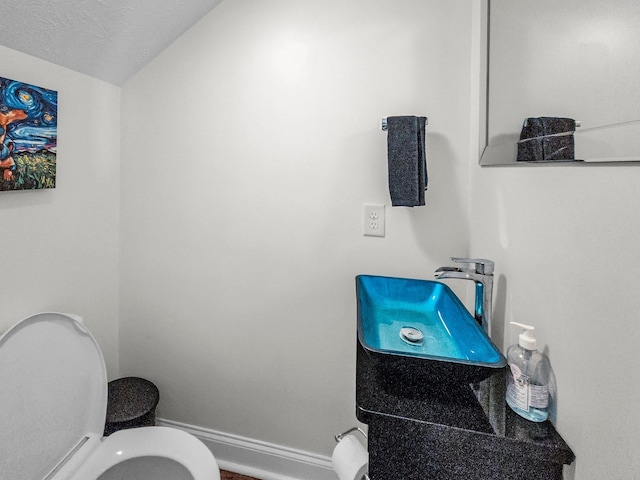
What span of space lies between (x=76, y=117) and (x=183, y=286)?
2.73 ft

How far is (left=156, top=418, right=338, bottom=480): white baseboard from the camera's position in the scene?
1559 millimetres

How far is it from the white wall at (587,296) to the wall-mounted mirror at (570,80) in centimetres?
3

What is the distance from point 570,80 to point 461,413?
0.64 metres

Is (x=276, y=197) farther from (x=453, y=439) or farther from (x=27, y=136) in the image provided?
(x=453, y=439)

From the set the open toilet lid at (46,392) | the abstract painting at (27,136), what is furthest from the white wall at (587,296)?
the abstract painting at (27,136)

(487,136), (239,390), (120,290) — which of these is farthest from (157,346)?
(487,136)

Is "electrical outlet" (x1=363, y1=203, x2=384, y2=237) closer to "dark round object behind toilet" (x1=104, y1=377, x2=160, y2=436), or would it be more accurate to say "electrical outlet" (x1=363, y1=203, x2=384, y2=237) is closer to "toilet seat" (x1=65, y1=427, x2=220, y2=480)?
"toilet seat" (x1=65, y1=427, x2=220, y2=480)

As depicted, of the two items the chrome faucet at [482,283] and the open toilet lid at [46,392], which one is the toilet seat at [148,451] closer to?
the open toilet lid at [46,392]

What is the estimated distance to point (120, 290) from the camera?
1743 mm

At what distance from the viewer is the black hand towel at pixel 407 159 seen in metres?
1.23

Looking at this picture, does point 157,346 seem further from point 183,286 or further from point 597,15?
point 597,15

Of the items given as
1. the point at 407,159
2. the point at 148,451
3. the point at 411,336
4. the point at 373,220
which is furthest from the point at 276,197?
the point at 148,451

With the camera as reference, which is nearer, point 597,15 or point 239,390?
point 597,15

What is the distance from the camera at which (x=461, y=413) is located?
71cm
